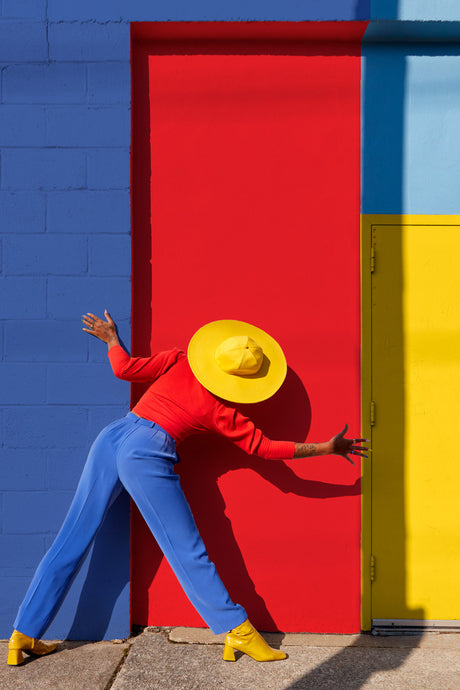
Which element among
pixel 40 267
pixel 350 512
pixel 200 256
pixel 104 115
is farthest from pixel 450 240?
pixel 40 267

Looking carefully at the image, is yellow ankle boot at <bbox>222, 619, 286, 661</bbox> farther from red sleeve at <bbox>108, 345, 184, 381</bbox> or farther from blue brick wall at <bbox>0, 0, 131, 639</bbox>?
red sleeve at <bbox>108, 345, 184, 381</bbox>

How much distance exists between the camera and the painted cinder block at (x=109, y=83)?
349 cm

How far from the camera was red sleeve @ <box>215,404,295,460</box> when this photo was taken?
322cm

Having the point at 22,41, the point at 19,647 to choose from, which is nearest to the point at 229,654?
the point at 19,647

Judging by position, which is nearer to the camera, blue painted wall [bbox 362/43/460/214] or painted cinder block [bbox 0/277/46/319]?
painted cinder block [bbox 0/277/46/319]

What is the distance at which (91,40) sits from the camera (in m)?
3.49

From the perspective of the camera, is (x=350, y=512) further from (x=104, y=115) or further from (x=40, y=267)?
(x=104, y=115)

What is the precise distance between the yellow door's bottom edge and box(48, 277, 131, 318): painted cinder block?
248cm

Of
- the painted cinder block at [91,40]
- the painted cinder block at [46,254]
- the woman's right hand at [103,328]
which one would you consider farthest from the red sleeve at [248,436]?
the painted cinder block at [91,40]

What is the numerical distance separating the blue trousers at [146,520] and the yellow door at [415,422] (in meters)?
1.12

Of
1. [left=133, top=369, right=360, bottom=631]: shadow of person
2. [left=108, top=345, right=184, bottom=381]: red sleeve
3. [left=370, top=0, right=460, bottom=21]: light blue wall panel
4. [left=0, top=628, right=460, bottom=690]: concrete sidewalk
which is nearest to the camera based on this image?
[left=0, top=628, right=460, bottom=690]: concrete sidewalk

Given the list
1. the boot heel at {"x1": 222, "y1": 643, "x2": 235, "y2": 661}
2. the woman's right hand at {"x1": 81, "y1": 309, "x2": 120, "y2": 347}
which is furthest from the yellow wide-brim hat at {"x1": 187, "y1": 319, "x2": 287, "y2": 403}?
the boot heel at {"x1": 222, "y1": 643, "x2": 235, "y2": 661}

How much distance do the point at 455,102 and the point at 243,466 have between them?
8.68ft

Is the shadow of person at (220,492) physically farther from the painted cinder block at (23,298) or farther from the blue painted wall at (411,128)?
the blue painted wall at (411,128)
